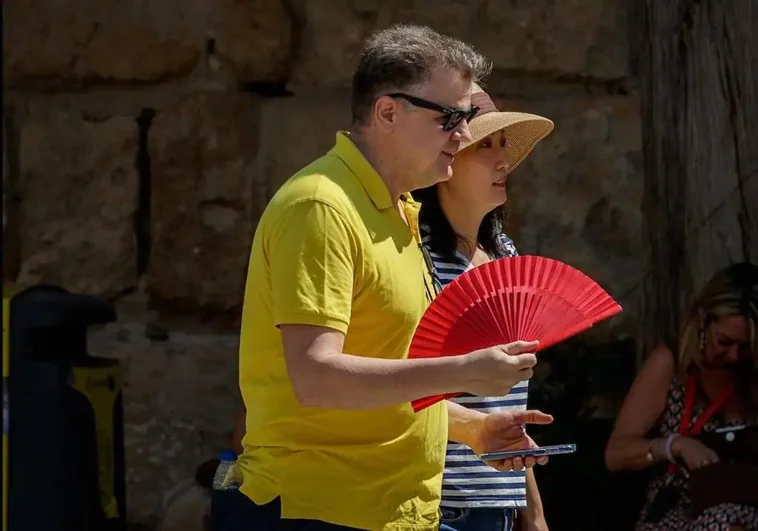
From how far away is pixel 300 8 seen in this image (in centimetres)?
409

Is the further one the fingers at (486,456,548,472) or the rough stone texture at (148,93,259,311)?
the rough stone texture at (148,93,259,311)

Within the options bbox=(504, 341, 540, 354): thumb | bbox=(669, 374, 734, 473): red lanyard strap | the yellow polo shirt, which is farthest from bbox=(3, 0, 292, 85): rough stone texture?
bbox=(504, 341, 540, 354): thumb

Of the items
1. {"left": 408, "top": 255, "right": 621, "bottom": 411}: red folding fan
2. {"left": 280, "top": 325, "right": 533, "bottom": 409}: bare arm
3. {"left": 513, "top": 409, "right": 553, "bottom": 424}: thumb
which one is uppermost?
{"left": 408, "top": 255, "right": 621, "bottom": 411}: red folding fan

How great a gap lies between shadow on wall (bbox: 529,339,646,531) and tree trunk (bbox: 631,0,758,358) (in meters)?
0.20

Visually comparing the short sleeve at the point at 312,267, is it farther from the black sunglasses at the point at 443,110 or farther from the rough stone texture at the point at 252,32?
the rough stone texture at the point at 252,32

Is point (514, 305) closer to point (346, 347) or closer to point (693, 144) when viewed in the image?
point (346, 347)

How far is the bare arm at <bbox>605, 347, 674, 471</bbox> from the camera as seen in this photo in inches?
152

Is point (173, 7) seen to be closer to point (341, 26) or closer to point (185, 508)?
point (341, 26)

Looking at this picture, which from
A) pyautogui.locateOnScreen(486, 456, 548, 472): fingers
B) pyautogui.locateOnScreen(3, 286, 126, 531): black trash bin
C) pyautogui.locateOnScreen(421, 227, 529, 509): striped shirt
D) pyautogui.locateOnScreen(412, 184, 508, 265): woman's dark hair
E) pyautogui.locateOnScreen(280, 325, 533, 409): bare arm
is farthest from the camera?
pyautogui.locateOnScreen(3, 286, 126, 531): black trash bin

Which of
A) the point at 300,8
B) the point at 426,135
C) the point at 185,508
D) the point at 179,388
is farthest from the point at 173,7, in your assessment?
the point at 426,135

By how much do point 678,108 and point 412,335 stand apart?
2.05 meters

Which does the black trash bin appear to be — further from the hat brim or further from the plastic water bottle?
the plastic water bottle

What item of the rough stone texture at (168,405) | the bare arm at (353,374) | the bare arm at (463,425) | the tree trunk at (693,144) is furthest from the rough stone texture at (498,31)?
the bare arm at (353,374)

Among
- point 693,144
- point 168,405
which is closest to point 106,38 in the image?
point 168,405
